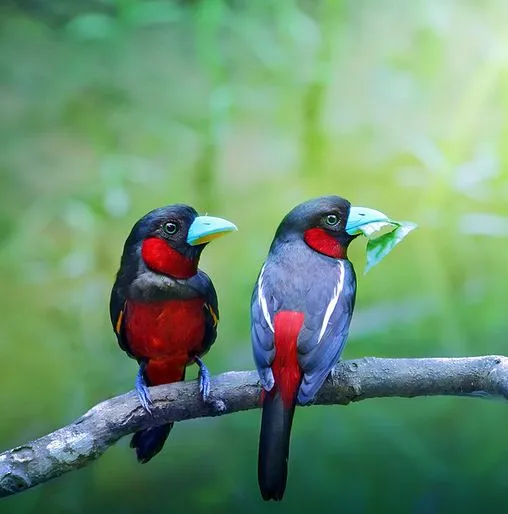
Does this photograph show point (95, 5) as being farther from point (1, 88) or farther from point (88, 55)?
point (1, 88)

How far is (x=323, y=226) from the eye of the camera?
1.77 meters

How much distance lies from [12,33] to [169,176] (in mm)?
624

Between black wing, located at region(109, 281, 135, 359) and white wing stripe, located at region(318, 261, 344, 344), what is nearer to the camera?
white wing stripe, located at region(318, 261, 344, 344)

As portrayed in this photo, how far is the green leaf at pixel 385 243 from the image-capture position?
1.80 m

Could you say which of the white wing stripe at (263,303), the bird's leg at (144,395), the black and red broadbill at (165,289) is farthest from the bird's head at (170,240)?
the bird's leg at (144,395)

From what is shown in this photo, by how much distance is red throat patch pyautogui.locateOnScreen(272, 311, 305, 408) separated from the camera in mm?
1557

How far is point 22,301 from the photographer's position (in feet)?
7.07

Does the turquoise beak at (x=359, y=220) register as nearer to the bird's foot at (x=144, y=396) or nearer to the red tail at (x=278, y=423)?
the red tail at (x=278, y=423)

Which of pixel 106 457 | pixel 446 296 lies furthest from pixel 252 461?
pixel 446 296

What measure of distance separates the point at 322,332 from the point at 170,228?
17.4 inches

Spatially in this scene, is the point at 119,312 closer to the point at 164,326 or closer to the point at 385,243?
the point at 164,326

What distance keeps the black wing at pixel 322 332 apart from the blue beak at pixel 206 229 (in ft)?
0.83

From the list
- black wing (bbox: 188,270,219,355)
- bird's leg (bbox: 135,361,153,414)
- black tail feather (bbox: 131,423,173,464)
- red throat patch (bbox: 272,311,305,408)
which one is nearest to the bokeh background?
black tail feather (bbox: 131,423,173,464)

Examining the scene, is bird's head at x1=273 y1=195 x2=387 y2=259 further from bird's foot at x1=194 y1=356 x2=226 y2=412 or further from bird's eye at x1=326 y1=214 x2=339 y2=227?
bird's foot at x1=194 y1=356 x2=226 y2=412
